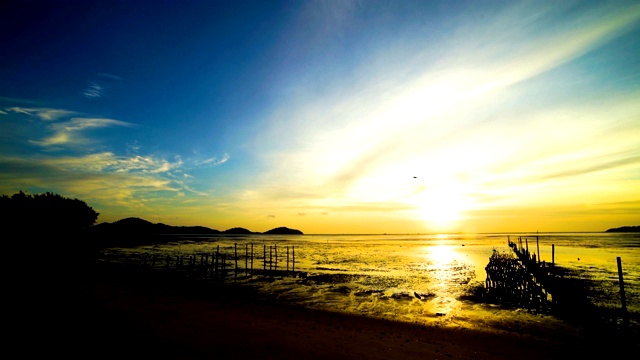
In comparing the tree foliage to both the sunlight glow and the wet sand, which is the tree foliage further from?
the sunlight glow

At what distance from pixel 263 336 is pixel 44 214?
5198 centimetres

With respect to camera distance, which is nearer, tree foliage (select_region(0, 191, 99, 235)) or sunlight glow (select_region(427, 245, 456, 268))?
tree foliage (select_region(0, 191, 99, 235))

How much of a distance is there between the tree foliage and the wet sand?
109 feet

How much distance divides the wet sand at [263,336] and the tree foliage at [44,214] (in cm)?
3329

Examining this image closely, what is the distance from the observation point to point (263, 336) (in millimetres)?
12016

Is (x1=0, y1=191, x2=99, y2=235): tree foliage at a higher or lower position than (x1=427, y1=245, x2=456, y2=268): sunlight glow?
higher

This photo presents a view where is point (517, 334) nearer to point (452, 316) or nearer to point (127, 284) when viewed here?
point (452, 316)

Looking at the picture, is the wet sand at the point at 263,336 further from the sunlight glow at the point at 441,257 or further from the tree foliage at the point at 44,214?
the tree foliage at the point at 44,214

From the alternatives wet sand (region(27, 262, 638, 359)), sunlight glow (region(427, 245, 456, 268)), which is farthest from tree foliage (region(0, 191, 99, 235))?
sunlight glow (region(427, 245, 456, 268))

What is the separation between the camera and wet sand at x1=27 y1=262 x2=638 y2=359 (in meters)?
10.2

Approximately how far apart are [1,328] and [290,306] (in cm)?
1308

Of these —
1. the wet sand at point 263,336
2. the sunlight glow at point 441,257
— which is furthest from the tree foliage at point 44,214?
the sunlight glow at point 441,257

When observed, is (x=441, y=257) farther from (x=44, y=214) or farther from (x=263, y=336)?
(x=44, y=214)

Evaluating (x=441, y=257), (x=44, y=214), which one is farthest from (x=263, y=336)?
(x=44, y=214)
